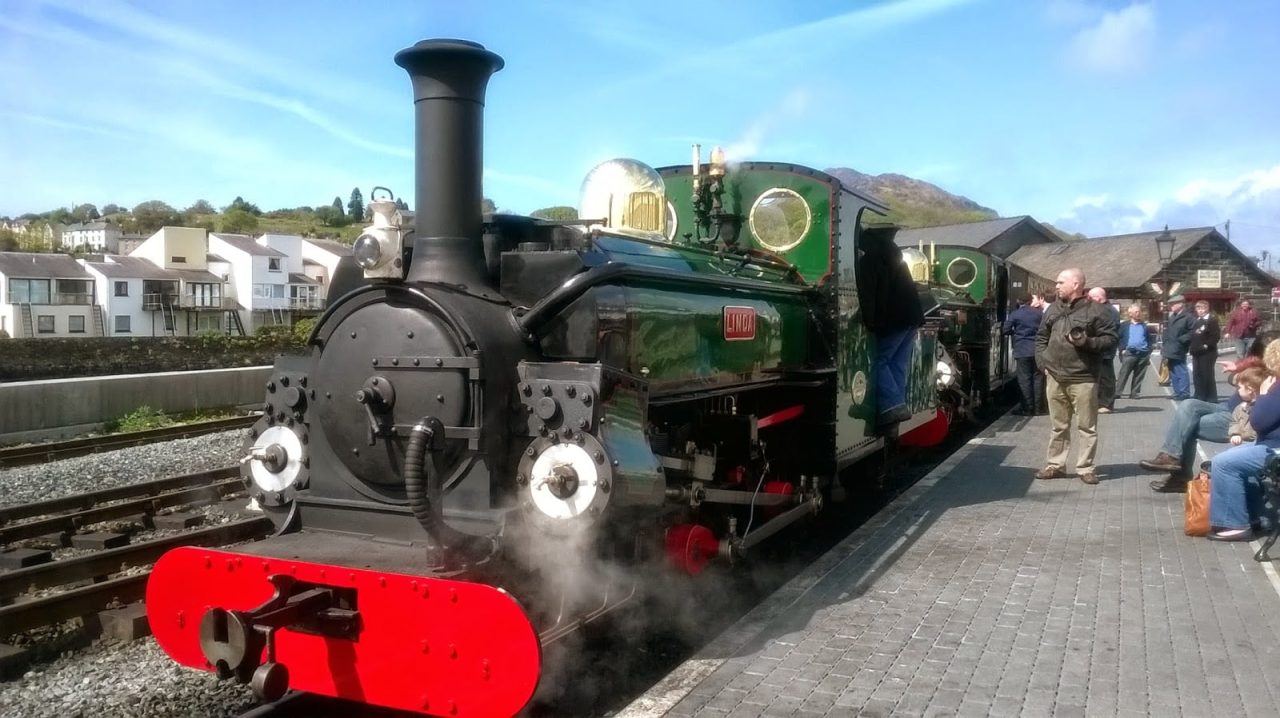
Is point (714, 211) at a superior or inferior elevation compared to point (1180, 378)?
superior

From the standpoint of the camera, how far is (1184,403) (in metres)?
7.84

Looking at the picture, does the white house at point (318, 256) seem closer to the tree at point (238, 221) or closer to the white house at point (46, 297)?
the white house at point (46, 297)

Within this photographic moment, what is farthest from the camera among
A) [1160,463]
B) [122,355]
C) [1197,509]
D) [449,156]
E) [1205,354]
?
[122,355]

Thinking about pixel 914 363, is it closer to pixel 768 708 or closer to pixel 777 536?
pixel 777 536

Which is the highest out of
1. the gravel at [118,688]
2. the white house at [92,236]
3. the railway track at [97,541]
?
the white house at [92,236]

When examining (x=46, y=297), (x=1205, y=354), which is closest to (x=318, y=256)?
(x=46, y=297)

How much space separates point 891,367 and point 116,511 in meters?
5.98

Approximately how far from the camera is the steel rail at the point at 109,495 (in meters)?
7.15

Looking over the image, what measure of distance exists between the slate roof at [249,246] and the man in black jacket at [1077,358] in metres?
58.8

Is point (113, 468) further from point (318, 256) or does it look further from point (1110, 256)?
point (318, 256)

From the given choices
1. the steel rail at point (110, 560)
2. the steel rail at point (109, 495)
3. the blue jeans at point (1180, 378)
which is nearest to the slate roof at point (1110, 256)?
the blue jeans at point (1180, 378)

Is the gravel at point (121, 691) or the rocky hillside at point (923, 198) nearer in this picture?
the gravel at point (121, 691)

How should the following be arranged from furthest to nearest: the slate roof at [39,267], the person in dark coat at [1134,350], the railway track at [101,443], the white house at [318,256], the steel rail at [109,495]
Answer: the white house at [318,256], the slate roof at [39,267], the person in dark coat at [1134,350], the railway track at [101,443], the steel rail at [109,495]

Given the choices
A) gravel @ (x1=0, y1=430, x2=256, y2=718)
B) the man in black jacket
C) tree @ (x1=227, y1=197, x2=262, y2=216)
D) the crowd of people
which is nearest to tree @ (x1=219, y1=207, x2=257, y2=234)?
tree @ (x1=227, y1=197, x2=262, y2=216)
